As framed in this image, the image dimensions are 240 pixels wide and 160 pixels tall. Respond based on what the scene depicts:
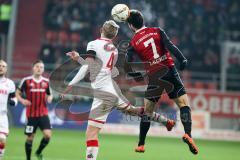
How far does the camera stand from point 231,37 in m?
24.5

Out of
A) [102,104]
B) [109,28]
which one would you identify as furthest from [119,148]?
[109,28]

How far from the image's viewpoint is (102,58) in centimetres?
959

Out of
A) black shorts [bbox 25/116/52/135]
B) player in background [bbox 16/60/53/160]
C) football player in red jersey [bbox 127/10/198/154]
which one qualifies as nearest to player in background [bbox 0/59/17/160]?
player in background [bbox 16/60/53/160]

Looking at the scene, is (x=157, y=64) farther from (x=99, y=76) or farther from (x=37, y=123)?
(x=37, y=123)

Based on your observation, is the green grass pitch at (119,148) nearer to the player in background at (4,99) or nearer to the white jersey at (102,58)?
the player in background at (4,99)

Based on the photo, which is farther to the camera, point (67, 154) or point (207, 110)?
point (207, 110)

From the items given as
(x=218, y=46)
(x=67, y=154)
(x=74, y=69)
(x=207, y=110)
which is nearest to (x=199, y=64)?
(x=218, y=46)

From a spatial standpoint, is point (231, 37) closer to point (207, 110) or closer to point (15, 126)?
point (207, 110)

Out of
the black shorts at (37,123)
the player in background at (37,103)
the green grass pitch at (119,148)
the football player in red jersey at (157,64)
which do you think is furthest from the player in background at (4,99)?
the football player in red jersey at (157,64)

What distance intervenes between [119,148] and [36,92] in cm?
370

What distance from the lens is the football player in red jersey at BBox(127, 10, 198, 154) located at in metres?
10.3

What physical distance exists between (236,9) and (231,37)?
1.52 meters

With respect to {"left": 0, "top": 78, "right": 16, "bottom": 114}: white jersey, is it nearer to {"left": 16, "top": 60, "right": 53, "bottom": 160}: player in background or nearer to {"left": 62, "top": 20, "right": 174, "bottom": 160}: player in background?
{"left": 16, "top": 60, "right": 53, "bottom": 160}: player in background

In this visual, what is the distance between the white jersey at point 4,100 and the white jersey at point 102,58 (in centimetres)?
216
